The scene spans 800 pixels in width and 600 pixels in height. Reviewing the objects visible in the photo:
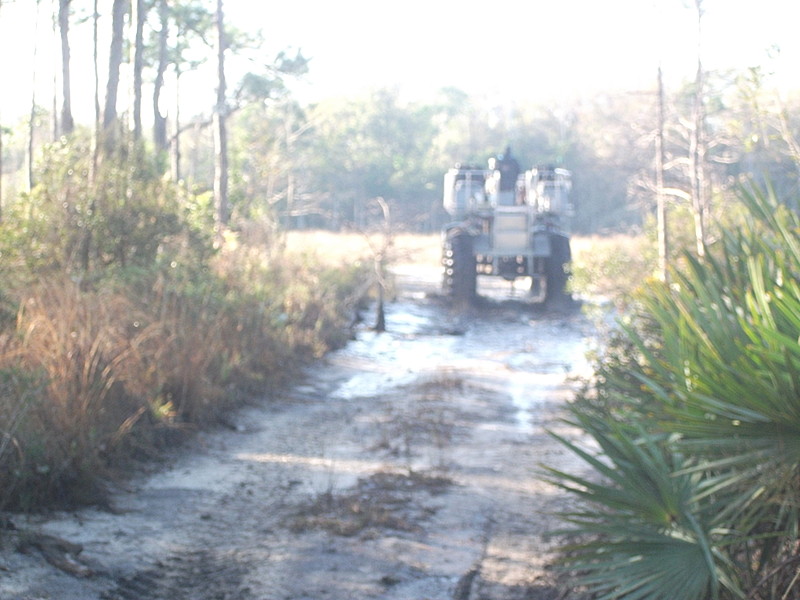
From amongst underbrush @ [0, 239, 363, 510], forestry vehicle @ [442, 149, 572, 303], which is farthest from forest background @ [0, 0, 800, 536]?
forestry vehicle @ [442, 149, 572, 303]

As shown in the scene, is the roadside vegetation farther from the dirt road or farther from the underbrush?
the dirt road

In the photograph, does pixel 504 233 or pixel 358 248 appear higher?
pixel 504 233

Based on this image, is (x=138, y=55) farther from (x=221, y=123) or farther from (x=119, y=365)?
(x=119, y=365)

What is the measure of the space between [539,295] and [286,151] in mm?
14406

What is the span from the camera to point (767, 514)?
379 cm

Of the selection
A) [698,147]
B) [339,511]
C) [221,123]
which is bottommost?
[339,511]

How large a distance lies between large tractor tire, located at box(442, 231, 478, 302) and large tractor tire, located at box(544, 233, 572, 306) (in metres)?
1.70

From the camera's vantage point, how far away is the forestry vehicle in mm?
23016

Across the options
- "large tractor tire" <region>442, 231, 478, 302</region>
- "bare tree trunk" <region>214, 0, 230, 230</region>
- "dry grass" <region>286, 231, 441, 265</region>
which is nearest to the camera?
"dry grass" <region>286, 231, 441, 265</region>

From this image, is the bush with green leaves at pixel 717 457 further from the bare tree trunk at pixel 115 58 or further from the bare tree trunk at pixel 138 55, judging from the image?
the bare tree trunk at pixel 138 55

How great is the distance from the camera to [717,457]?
3.75 metres

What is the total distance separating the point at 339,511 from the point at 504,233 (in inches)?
644

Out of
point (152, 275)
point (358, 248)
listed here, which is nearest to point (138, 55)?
point (358, 248)

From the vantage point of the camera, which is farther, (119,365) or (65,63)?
(65,63)
